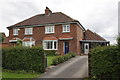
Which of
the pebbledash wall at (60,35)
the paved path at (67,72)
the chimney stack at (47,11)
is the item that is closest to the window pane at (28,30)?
the pebbledash wall at (60,35)

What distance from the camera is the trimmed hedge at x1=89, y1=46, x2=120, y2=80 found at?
8285mm

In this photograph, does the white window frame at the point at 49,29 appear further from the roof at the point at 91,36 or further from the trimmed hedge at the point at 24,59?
the trimmed hedge at the point at 24,59

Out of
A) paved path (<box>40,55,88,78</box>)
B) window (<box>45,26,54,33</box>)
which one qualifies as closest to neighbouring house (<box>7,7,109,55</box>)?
window (<box>45,26,54,33</box>)

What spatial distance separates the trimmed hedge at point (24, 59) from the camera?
13.1m

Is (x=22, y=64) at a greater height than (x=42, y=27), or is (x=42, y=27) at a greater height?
(x=42, y=27)

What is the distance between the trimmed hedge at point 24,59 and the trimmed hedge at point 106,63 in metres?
5.37

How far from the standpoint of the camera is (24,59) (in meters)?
13.5

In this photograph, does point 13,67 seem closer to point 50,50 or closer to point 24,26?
point 50,50

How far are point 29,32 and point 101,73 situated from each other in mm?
25933

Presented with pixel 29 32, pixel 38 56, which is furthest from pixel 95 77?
pixel 29 32

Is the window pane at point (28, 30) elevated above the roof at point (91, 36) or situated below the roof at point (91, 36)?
above

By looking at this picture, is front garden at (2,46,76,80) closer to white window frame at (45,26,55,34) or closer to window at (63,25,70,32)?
window at (63,25,70,32)

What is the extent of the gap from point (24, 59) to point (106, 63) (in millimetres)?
7834

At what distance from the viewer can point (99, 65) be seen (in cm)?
902
